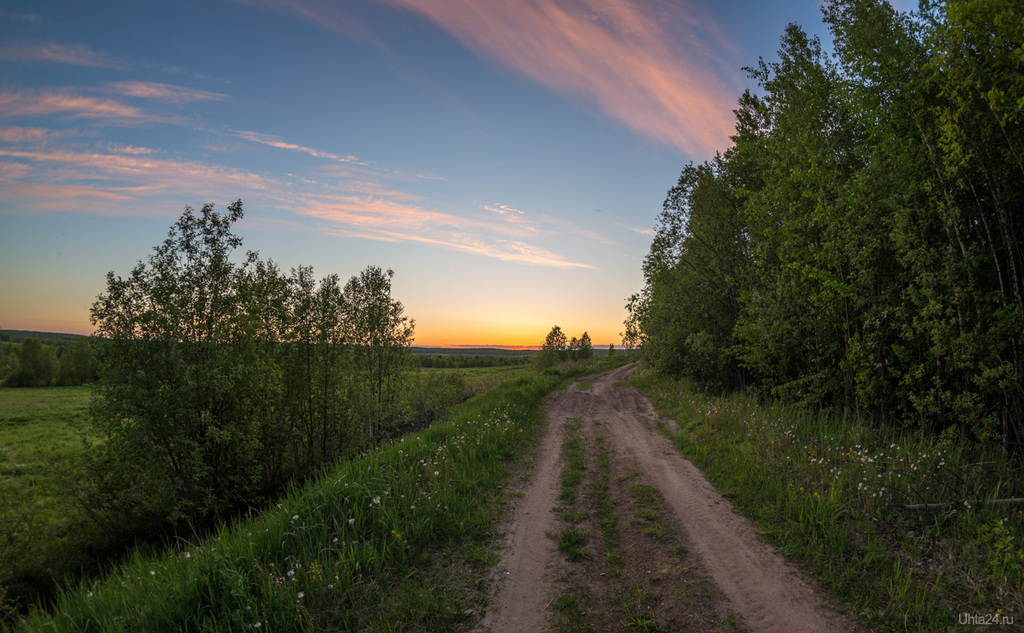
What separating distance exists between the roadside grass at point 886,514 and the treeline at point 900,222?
1.41 metres

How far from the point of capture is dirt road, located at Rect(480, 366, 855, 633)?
4.48m

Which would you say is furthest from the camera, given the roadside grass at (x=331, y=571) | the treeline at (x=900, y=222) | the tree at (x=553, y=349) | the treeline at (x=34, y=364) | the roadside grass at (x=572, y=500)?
the tree at (x=553, y=349)

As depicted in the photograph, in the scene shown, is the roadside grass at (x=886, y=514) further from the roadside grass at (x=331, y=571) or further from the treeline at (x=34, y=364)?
the treeline at (x=34, y=364)

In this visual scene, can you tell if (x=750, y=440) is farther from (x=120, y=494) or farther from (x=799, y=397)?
(x=120, y=494)

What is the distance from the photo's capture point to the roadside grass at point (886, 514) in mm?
4574

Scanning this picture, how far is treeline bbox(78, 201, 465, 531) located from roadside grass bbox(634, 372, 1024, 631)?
1362 cm

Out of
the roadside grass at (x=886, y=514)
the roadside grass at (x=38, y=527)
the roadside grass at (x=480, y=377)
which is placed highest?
the roadside grass at (x=886, y=514)

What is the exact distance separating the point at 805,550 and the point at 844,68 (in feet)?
40.5

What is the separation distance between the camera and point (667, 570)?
212 inches

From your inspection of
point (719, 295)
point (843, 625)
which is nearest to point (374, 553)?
point (843, 625)

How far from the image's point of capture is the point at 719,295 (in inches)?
761

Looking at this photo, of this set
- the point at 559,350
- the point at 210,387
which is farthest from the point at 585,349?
the point at 210,387

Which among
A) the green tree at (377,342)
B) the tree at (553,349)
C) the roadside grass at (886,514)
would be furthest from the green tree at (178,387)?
the tree at (553,349)

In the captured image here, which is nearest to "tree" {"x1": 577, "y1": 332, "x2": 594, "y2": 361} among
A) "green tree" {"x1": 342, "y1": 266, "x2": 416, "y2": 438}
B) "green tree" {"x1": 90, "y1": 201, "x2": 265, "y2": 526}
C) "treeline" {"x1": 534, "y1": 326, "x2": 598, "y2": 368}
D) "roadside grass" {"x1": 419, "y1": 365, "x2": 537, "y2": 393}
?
"treeline" {"x1": 534, "y1": 326, "x2": 598, "y2": 368}
